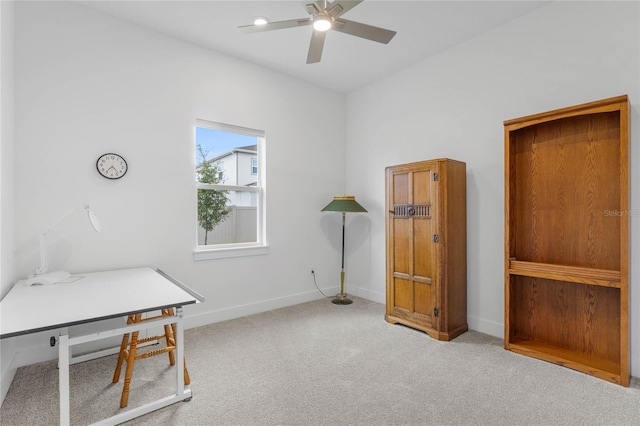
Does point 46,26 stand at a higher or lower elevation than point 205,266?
higher

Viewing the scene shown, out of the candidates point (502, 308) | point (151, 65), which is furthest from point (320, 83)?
point (502, 308)

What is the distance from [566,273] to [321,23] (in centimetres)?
264

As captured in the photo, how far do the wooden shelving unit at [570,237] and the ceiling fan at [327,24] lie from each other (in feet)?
4.66

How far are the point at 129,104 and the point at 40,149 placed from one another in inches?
31.8

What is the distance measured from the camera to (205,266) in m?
3.50

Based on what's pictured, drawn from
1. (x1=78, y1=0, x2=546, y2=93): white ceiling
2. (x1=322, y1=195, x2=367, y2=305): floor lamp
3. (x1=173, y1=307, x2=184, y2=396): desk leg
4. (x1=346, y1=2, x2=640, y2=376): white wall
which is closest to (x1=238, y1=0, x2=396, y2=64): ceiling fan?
(x1=78, y1=0, x2=546, y2=93): white ceiling

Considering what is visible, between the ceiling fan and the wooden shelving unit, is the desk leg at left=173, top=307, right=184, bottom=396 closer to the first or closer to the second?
the ceiling fan

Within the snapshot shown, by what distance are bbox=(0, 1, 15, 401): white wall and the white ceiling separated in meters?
0.76

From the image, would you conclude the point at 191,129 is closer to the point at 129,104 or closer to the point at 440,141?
the point at 129,104

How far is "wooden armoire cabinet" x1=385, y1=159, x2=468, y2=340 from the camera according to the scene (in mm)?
3084

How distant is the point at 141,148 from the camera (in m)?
3.11

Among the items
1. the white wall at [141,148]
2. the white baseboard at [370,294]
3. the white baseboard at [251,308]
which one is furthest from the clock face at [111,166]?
the white baseboard at [370,294]

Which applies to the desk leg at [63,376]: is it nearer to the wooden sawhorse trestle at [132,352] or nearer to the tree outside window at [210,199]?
the wooden sawhorse trestle at [132,352]

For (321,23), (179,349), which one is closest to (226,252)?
(179,349)
